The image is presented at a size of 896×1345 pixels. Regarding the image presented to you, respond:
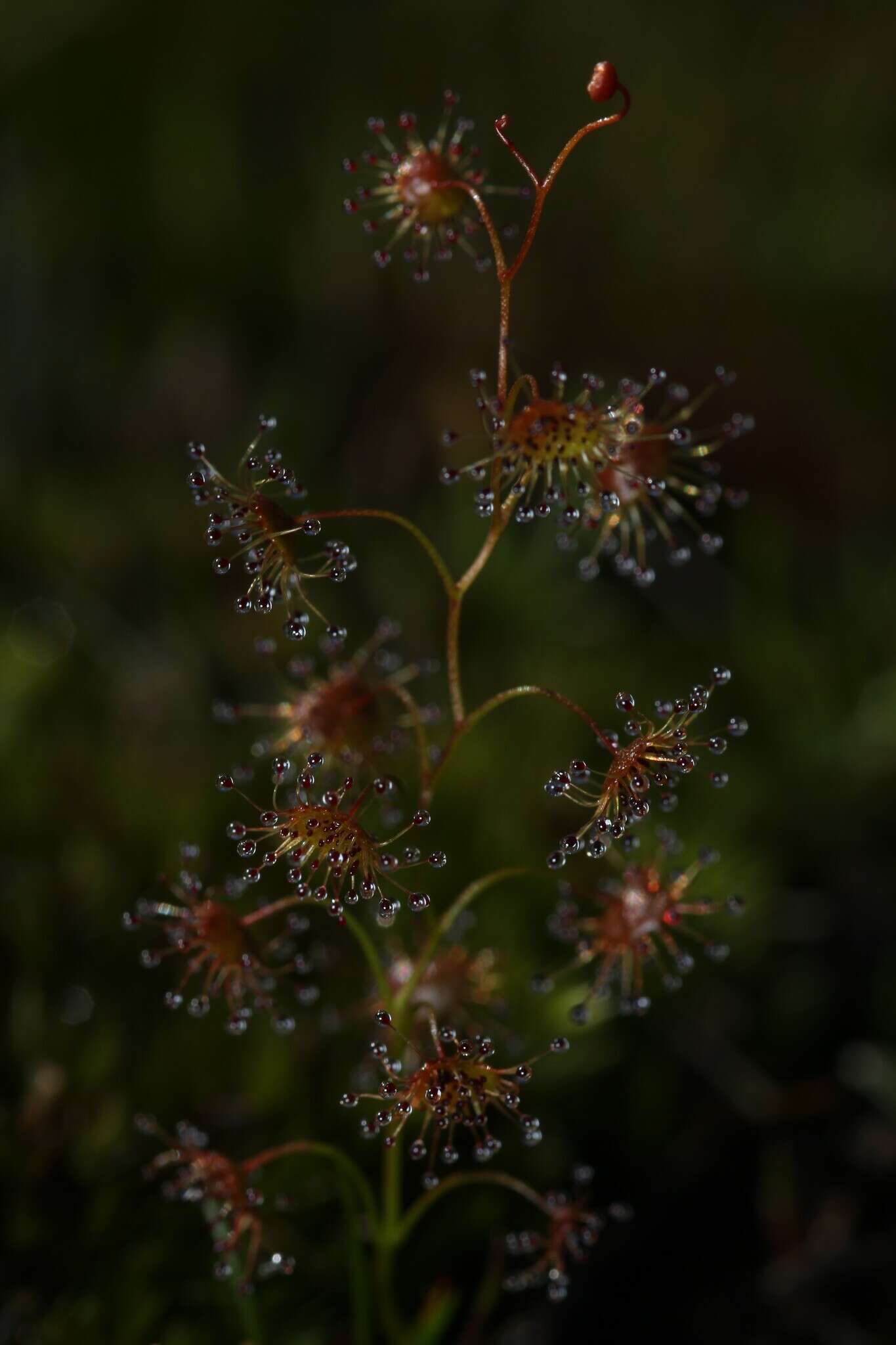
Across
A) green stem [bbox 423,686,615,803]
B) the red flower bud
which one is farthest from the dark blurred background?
the red flower bud

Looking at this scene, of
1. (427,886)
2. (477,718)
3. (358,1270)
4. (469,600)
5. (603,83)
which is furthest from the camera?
(469,600)

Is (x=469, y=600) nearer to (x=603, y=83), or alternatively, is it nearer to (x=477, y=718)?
(x=477, y=718)

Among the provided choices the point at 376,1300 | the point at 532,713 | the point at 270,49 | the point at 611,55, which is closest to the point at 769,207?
the point at 611,55

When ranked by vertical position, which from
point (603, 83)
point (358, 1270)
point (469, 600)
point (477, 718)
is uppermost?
point (469, 600)

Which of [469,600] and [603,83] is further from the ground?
[469,600]

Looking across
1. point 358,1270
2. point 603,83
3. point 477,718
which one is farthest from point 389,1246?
point 603,83

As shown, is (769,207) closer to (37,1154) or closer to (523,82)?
(523,82)
